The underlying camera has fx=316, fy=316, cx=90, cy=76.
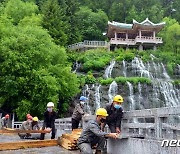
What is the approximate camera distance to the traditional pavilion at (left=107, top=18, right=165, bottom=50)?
51906 millimetres

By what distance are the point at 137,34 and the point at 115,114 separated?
158ft

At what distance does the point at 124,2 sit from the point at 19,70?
165 feet

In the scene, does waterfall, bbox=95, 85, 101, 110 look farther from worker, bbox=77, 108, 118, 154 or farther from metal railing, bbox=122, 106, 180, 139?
metal railing, bbox=122, 106, 180, 139

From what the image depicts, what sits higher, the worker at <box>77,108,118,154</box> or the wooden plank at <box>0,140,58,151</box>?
the worker at <box>77,108,118,154</box>

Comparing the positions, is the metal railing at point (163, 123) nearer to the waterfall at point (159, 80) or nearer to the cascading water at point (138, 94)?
the cascading water at point (138, 94)

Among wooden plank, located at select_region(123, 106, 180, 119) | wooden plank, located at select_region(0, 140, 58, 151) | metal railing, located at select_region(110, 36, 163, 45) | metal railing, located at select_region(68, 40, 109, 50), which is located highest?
metal railing, located at select_region(110, 36, 163, 45)

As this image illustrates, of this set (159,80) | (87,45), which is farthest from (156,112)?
(87,45)

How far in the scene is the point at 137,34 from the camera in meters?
55.4

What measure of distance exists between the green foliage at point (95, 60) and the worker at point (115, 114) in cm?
3229

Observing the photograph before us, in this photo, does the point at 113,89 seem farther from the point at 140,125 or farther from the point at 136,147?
the point at 136,147

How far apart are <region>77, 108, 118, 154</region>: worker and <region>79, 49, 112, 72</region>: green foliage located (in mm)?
32986

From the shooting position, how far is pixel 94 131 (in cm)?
723

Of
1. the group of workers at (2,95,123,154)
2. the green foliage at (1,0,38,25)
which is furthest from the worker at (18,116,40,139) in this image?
the green foliage at (1,0,38,25)

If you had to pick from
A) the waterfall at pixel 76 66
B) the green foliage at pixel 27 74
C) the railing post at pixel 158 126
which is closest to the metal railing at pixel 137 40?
the waterfall at pixel 76 66
